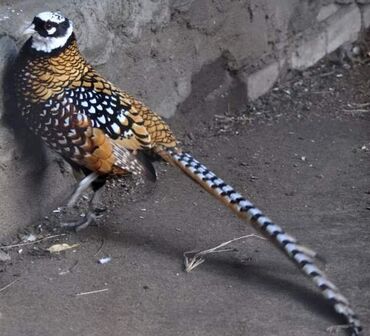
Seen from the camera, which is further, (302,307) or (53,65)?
(53,65)

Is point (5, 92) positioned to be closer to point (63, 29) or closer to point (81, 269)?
point (63, 29)

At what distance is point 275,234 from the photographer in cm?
446

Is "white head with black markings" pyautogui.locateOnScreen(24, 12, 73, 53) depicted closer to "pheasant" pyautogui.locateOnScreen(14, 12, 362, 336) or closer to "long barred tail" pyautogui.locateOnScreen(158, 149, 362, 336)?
"pheasant" pyautogui.locateOnScreen(14, 12, 362, 336)

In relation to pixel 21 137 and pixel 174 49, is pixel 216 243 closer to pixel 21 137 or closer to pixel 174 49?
pixel 21 137

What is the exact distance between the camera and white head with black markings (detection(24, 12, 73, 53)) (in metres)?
4.74

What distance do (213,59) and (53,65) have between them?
1764 millimetres

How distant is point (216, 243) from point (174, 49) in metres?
1.52

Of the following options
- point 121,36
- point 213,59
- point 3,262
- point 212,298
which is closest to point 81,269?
point 3,262

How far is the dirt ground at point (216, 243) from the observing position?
4.32 m

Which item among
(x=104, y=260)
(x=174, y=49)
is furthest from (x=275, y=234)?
(x=174, y=49)

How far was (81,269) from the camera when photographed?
4781 millimetres

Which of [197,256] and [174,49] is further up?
[174,49]

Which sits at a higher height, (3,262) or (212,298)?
(212,298)

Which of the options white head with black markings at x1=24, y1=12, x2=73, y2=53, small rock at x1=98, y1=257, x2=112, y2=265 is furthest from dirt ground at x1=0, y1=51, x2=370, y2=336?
white head with black markings at x1=24, y1=12, x2=73, y2=53
